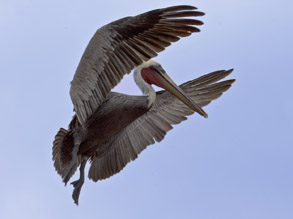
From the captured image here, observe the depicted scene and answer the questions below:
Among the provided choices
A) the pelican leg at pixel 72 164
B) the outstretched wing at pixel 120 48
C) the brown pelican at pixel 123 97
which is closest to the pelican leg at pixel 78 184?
the brown pelican at pixel 123 97

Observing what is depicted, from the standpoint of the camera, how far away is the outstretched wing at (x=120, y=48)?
8.19 metres

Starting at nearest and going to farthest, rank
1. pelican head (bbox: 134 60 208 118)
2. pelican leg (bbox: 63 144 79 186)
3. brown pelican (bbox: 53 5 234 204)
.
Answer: brown pelican (bbox: 53 5 234 204) → pelican leg (bbox: 63 144 79 186) → pelican head (bbox: 134 60 208 118)

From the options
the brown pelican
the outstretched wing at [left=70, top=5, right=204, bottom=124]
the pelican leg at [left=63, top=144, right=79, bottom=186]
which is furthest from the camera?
the pelican leg at [left=63, top=144, right=79, bottom=186]

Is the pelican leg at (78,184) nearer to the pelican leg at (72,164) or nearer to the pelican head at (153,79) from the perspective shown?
the pelican leg at (72,164)

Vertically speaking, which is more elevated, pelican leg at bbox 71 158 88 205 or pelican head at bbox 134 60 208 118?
pelican head at bbox 134 60 208 118

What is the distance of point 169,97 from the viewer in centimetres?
1147

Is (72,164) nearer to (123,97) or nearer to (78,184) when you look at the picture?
(78,184)

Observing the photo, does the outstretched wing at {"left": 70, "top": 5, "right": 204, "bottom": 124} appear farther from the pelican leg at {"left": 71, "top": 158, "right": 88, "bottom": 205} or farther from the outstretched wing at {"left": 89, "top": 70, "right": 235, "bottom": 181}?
the outstretched wing at {"left": 89, "top": 70, "right": 235, "bottom": 181}

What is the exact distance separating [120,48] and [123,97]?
4.58 ft

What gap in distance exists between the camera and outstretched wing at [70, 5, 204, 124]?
26.9 feet

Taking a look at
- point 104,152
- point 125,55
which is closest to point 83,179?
point 104,152

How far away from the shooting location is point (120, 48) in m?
8.54

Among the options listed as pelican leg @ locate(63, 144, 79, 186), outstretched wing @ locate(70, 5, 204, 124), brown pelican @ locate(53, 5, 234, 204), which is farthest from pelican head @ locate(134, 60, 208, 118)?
outstretched wing @ locate(70, 5, 204, 124)

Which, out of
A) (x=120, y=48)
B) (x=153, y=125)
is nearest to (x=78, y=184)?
(x=153, y=125)
